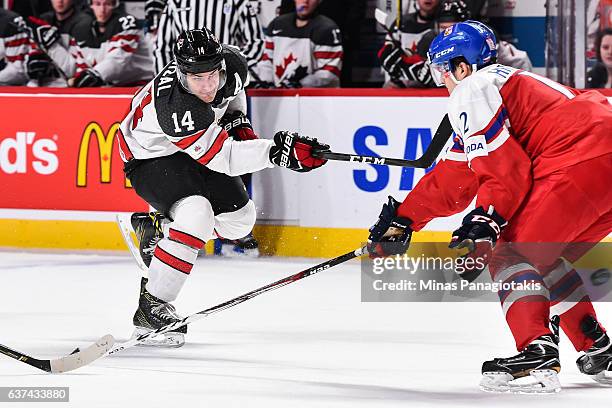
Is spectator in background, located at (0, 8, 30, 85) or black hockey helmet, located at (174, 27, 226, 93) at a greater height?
black hockey helmet, located at (174, 27, 226, 93)

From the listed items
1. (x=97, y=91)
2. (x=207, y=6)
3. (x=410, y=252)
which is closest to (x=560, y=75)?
(x=410, y=252)

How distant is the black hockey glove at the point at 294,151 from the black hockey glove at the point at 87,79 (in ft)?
9.64

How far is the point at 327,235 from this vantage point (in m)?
6.10

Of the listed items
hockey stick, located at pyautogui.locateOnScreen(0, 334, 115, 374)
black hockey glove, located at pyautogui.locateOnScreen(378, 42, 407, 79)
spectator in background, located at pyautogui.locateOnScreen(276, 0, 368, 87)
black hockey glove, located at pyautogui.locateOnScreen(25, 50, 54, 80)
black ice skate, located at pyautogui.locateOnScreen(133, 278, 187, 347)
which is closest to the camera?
hockey stick, located at pyautogui.locateOnScreen(0, 334, 115, 374)

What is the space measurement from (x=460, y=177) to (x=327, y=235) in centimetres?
242

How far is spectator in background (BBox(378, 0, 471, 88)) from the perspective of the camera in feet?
20.0

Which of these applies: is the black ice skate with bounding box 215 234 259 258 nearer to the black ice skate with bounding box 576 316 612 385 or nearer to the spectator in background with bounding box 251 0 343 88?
the spectator in background with bounding box 251 0 343 88

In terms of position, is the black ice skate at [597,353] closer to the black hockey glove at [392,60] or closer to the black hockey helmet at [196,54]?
the black hockey helmet at [196,54]

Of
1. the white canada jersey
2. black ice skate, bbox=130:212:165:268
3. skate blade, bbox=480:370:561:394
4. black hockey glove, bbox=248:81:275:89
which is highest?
the white canada jersey

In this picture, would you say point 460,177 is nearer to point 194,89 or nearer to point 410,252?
point 194,89

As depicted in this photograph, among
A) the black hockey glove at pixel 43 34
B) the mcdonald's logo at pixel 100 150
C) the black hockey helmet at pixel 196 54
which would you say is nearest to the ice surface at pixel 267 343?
the mcdonald's logo at pixel 100 150

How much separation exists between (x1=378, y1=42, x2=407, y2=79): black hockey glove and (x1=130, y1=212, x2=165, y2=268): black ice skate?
1909 millimetres

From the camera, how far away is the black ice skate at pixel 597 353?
3529 mm

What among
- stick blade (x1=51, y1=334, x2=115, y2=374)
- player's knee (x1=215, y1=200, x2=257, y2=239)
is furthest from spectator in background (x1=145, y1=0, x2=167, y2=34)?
stick blade (x1=51, y1=334, x2=115, y2=374)
